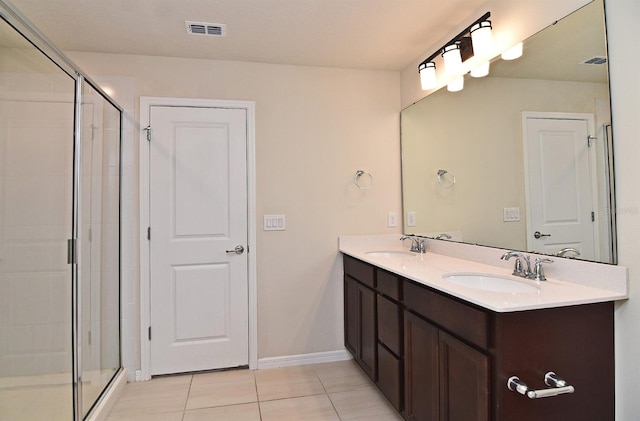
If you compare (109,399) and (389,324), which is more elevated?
(389,324)

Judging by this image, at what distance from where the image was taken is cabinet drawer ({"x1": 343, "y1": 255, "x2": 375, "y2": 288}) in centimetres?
244

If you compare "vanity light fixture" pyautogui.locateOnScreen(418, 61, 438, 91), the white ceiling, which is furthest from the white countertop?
the white ceiling

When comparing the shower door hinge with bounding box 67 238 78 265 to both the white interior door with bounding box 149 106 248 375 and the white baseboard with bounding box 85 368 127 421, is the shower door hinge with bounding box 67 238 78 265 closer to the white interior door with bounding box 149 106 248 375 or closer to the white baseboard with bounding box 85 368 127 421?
the white interior door with bounding box 149 106 248 375

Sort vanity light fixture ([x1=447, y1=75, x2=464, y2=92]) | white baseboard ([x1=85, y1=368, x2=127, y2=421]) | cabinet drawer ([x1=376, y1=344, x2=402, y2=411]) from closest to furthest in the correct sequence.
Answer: cabinet drawer ([x1=376, y1=344, x2=402, y2=411]), white baseboard ([x1=85, y1=368, x2=127, y2=421]), vanity light fixture ([x1=447, y1=75, x2=464, y2=92])

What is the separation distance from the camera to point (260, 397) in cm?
243

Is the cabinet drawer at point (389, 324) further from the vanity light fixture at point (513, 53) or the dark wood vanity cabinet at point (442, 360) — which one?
the vanity light fixture at point (513, 53)

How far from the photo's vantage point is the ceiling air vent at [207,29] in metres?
2.29

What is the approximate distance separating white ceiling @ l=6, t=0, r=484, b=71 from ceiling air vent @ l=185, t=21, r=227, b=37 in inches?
1.4

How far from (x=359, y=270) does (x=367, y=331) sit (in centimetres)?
41

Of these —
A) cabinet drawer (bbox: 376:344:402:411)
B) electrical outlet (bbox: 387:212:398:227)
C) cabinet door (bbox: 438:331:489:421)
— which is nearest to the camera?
cabinet door (bbox: 438:331:489:421)

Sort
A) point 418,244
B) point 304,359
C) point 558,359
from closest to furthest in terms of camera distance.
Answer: point 558,359
point 418,244
point 304,359

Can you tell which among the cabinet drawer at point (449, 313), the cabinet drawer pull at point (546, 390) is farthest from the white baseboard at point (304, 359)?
the cabinet drawer pull at point (546, 390)

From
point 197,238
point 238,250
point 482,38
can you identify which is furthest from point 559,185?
point 197,238

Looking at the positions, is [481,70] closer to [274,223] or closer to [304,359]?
[274,223]
